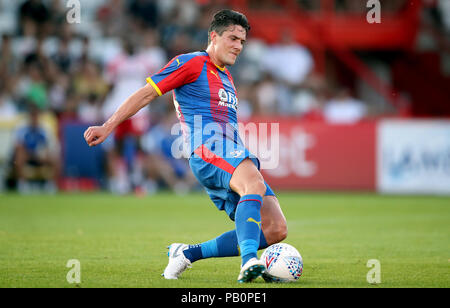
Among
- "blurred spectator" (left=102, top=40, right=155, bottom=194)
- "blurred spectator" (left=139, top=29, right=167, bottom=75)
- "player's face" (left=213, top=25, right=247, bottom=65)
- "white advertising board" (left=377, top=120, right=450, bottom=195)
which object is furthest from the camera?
"blurred spectator" (left=139, top=29, right=167, bottom=75)

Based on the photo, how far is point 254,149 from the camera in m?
15.1

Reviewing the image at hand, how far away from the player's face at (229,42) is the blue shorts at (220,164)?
735 millimetres

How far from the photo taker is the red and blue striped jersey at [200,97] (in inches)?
236

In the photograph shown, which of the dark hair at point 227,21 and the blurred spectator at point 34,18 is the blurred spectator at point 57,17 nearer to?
the blurred spectator at point 34,18

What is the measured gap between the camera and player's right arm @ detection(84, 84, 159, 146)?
18.1ft

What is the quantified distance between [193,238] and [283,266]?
282cm

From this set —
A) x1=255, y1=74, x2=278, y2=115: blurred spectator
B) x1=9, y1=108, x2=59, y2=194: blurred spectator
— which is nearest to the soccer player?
x1=9, y1=108, x2=59, y2=194: blurred spectator

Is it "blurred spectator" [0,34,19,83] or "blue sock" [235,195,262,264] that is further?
"blurred spectator" [0,34,19,83]

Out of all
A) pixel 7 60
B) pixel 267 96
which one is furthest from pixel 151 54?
pixel 7 60

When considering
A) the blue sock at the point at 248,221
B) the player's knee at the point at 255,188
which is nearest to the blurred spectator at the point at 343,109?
the player's knee at the point at 255,188

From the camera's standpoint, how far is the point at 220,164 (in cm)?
582

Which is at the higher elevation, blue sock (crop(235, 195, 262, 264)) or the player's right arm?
the player's right arm

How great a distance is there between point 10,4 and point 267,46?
6.75m

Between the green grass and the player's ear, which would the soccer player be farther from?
the green grass
